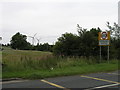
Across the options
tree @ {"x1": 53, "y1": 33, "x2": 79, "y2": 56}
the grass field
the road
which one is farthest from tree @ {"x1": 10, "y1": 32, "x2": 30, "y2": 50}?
the road

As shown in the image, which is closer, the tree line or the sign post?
the sign post

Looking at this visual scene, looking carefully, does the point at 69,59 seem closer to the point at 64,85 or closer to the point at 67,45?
the point at 67,45

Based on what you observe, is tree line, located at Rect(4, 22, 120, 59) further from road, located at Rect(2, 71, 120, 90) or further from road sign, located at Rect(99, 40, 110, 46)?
road, located at Rect(2, 71, 120, 90)

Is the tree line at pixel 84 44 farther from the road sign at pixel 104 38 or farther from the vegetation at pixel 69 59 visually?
the road sign at pixel 104 38

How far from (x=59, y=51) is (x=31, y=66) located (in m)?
8.77

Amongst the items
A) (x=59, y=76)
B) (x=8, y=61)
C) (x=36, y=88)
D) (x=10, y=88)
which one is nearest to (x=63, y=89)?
(x=36, y=88)

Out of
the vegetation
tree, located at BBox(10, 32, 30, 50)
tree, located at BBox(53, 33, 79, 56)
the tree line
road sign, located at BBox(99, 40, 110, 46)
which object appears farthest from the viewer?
tree, located at BBox(10, 32, 30, 50)

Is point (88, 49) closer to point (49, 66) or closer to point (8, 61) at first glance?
→ point (49, 66)

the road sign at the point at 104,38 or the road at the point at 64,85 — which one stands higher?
the road sign at the point at 104,38

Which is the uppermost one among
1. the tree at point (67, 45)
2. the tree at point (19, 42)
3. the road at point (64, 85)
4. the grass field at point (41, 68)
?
the tree at point (19, 42)

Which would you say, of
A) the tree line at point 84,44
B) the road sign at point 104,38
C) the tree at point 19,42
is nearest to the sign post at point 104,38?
the road sign at point 104,38

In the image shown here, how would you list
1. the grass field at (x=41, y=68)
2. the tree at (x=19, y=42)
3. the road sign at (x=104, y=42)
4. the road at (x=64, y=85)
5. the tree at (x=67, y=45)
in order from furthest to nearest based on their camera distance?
the tree at (x=19, y=42), the tree at (x=67, y=45), the road sign at (x=104, y=42), the grass field at (x=41, y=68), the road at (x=64, y=85)

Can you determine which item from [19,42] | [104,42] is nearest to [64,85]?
[104,42]

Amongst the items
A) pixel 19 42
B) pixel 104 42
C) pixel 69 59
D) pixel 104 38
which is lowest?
pixel 69 59
